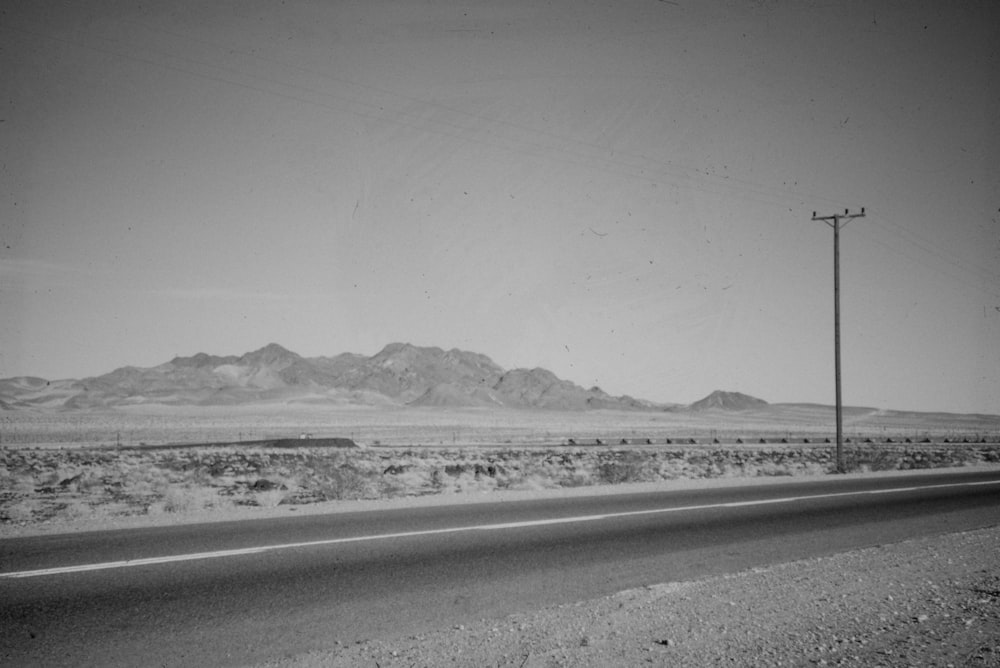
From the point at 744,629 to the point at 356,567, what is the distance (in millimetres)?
3978

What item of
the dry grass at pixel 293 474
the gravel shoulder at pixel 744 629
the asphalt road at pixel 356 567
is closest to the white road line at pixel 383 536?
the asphalt road at pixel 356 567

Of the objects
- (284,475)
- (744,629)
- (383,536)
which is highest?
(744,629)

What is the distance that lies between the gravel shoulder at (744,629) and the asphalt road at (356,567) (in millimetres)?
501

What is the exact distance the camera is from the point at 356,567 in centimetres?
Answer: 736

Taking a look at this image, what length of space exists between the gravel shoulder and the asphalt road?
19.7 inches

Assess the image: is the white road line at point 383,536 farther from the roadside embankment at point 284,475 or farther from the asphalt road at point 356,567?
the roadside embankment at point 284,475

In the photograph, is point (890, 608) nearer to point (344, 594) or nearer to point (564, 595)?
point (564, 595)

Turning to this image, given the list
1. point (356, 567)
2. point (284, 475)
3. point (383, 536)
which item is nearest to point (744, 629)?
point (356, 567)

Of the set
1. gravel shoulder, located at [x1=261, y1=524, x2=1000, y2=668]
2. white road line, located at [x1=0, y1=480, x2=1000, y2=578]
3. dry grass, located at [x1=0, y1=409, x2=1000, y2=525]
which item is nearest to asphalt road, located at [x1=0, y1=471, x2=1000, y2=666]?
white road line, located at [x1=0, y1=480, x2=1000, y2=578]

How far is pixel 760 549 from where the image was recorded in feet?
29.1

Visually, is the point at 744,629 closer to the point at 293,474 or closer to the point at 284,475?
the point at 284,475

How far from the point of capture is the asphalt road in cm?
527

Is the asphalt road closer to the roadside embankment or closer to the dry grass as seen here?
→ the roadside embankment

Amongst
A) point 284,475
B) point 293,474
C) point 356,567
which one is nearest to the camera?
point 356,567
